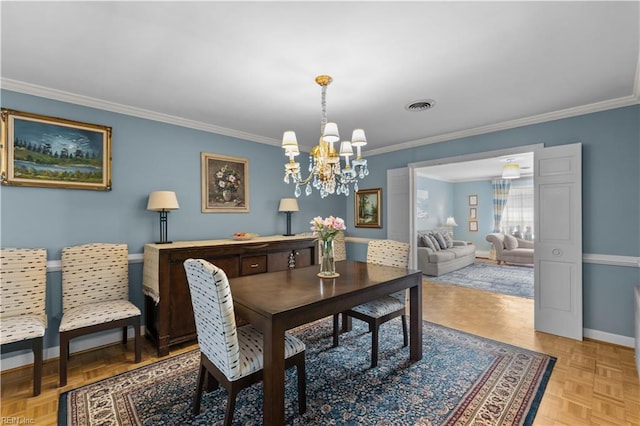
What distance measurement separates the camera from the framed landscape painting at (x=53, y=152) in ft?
8.47

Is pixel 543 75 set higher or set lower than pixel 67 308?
higher

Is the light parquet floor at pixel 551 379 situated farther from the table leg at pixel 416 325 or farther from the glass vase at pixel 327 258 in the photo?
the glass vase at pixel 327 258

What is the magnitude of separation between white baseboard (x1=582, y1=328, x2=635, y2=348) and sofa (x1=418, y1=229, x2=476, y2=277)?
3057mm

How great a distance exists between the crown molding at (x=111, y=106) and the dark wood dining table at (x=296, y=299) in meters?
2.24

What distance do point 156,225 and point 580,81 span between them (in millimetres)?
4420

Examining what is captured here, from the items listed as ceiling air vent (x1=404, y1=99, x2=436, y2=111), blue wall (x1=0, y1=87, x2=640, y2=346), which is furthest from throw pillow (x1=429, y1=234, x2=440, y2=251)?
ceiling air vent (x1=404, y1=99, x2=436, y2=111)

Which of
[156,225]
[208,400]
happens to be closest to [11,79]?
[156,225]

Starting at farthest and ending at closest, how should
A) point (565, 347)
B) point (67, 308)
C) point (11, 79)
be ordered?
point (565, 347) < point (67, 308) < point (11, 79)

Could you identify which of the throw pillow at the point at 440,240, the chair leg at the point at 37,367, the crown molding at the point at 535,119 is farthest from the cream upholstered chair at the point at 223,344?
the throw pillow at the point at 440,240

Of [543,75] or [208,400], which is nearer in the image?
[208,400]

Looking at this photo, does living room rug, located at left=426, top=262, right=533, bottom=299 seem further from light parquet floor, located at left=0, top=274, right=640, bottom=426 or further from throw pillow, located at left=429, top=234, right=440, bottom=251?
light parquet floor, located at left=0, top=274, right=640, bottom=426

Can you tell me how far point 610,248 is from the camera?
3.10m

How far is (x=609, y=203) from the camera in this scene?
3094mm

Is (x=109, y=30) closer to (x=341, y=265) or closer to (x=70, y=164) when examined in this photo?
(x=70, y=164)
